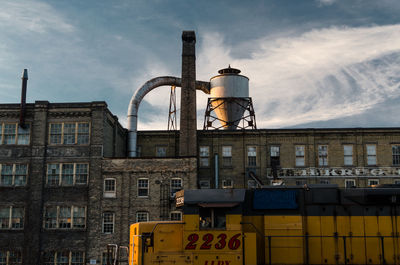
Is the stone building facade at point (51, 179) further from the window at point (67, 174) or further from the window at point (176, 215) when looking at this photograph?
the window at point (176, 215)

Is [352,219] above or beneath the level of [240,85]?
beneath

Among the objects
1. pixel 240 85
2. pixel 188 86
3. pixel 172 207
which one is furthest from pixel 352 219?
pixel 240 85

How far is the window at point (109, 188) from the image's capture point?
29391mm

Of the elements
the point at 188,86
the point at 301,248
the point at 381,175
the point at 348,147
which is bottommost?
the point at 301,248

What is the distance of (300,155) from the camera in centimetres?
3431

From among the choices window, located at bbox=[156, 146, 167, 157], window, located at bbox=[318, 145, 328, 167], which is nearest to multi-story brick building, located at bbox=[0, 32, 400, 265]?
window, located at bbox=[318, 145, 328, 167]

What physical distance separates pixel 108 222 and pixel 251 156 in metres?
12.8

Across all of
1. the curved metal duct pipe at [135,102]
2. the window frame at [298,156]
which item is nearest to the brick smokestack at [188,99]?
the curved metal duct pipe at [135,102]

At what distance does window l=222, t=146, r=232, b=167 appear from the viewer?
34.5 m

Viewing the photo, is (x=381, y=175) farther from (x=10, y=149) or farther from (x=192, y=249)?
(x=10, y=149)

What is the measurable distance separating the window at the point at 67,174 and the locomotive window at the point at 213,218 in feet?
60.4

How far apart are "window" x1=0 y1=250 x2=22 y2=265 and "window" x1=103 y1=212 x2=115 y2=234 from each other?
603cm

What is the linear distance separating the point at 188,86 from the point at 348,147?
14.2 meters

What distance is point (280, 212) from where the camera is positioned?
45.6ft
